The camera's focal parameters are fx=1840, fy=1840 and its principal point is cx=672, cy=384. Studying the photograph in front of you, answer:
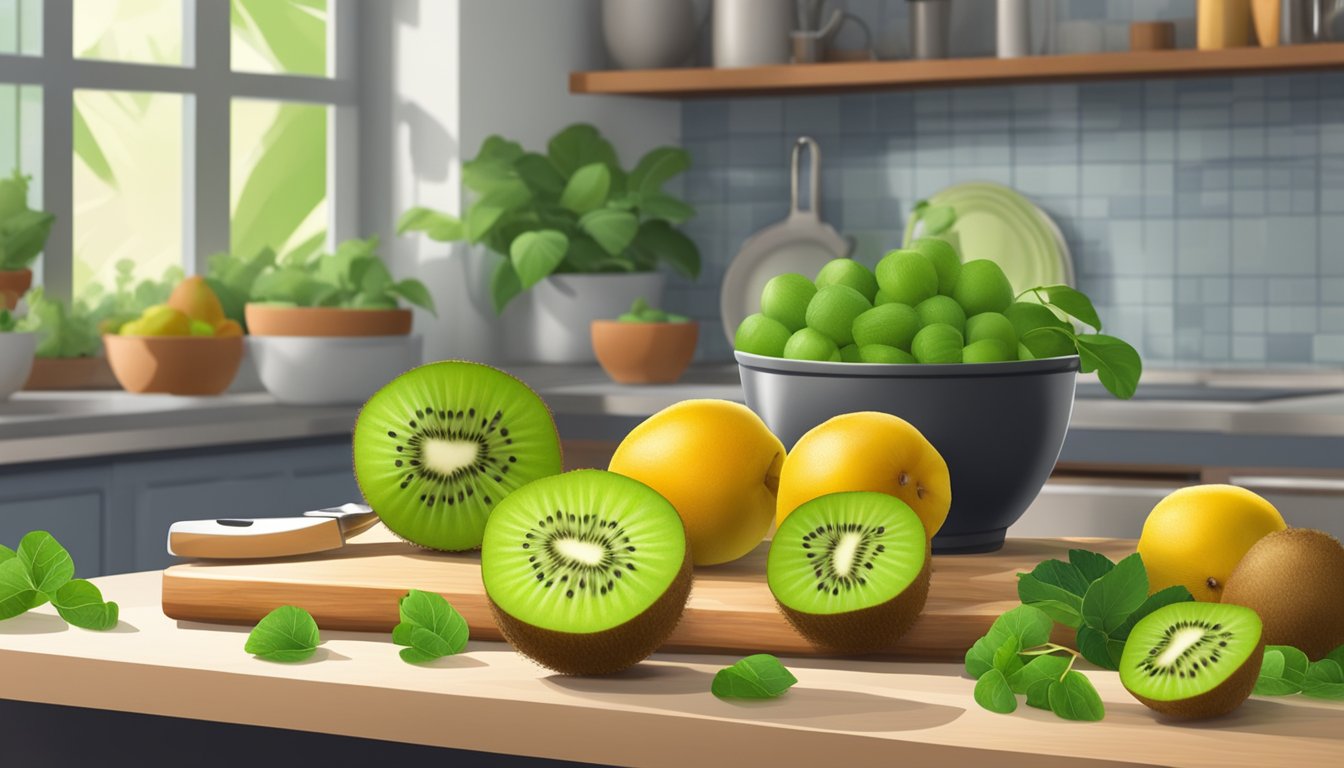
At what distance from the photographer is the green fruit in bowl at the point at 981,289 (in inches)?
50.2

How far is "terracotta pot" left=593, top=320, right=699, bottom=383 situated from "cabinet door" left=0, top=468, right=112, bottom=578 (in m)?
1.09

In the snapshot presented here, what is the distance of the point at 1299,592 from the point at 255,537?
65 cm

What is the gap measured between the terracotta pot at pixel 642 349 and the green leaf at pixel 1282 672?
2511mm

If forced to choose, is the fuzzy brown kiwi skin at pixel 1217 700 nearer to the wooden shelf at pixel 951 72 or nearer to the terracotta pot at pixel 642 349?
the terracotta pot at pixel 642 349

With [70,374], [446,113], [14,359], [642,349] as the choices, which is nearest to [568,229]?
→ [446,113]

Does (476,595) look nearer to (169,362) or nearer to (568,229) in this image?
(169,362)

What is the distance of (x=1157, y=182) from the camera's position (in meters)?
3.72

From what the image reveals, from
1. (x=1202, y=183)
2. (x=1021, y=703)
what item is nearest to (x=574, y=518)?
(x=1021, y=703)

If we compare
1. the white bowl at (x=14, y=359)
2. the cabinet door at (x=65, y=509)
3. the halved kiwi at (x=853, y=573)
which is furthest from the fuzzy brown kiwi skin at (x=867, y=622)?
the white bowl at (x=14, y=359)

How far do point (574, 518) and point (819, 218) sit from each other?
3.00 m

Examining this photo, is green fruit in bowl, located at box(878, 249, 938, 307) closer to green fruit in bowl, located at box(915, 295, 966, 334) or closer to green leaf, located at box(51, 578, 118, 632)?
green fruit in bowl, located at box(915, 295, 966, 334)

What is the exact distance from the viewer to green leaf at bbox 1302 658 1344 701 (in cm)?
92

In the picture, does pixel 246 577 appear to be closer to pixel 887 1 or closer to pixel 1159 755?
pixel 1159 755

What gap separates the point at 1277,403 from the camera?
290cm
